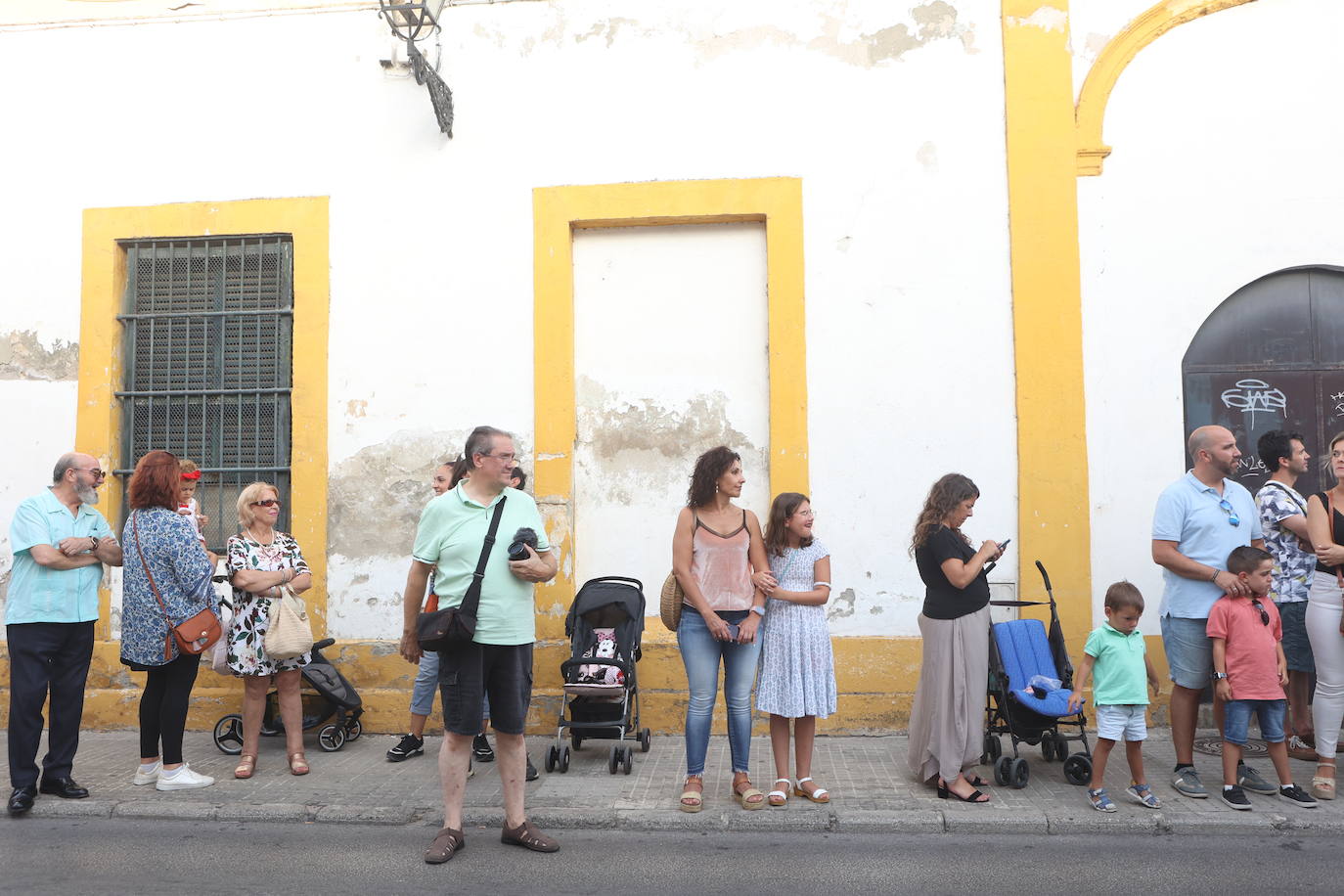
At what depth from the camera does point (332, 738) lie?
7066 millimetres

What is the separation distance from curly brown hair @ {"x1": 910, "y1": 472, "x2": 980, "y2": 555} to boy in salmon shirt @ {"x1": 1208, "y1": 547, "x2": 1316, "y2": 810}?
1.47 meters

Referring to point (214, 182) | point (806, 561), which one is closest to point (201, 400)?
point (214, 182)

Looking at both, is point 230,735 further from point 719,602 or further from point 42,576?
point 719,602

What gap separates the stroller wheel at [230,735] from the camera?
7043mm

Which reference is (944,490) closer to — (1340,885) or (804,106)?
(1340,885)

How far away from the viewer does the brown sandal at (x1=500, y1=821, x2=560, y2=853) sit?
5.06 metres

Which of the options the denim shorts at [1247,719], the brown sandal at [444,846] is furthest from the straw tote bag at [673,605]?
the denim shorts at [1247,719]

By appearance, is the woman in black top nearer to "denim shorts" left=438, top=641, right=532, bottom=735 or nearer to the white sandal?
the white sandal

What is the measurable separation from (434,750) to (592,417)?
8.42 feet

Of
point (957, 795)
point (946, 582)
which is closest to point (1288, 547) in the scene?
point (946, 582)

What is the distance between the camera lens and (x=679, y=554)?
5688 mm

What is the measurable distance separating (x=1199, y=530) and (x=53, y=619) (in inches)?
248

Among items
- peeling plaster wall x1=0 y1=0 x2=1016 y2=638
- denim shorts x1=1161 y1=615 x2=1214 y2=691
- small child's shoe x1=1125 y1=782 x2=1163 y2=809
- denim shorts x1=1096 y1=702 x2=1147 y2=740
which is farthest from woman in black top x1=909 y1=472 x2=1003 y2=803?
peeling plaster wall x1=0 y1=0 x2=1016 y2=638

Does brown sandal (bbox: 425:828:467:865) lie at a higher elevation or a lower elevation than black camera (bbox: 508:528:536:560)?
lower
